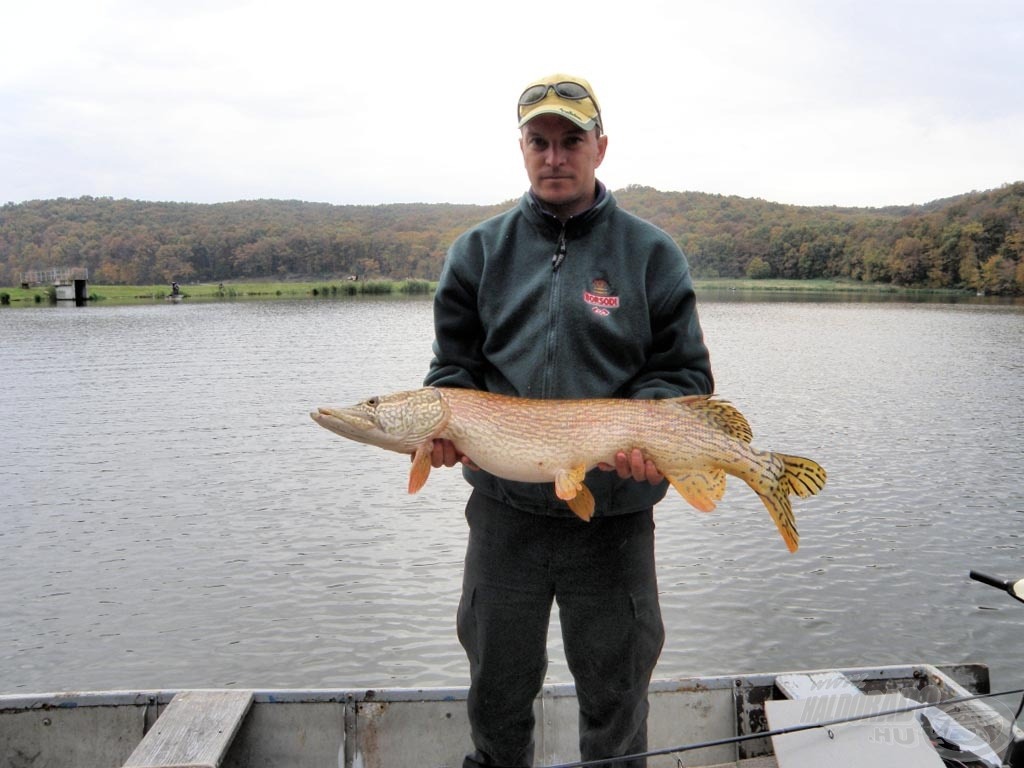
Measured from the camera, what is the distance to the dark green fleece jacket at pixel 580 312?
10.0 ft

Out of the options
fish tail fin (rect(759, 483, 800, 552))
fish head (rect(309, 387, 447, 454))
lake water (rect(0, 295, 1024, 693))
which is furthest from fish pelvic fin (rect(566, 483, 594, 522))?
lake water (rect(0, 295, 1024, 693))

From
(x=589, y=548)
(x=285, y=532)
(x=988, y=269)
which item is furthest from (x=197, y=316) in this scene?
(x=988, y=269)

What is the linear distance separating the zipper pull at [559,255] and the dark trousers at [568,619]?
95 centimetres

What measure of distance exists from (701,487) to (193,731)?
258cm

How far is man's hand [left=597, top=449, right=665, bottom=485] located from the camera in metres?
Result: 3.00

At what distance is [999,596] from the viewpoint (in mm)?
8484

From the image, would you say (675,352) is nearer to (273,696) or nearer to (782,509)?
(782,509)

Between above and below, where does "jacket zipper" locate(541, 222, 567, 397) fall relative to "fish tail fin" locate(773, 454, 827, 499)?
above

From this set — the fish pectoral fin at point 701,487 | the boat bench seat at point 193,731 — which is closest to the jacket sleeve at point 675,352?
the fish pectoral fin at point 701,487

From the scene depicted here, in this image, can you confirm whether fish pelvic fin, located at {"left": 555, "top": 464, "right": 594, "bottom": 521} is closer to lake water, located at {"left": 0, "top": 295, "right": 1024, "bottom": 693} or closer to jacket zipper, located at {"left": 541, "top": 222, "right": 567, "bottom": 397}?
jacket zipper, located at {"left": 541, "top": 222, "right": 567, "bottom": 397}

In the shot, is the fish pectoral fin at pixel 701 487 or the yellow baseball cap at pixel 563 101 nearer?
the yellow baseball cap at pixel 563 101

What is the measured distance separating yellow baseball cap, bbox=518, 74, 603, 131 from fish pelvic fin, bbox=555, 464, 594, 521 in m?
1.25

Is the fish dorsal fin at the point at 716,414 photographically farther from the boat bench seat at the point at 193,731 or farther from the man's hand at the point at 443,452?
the boat bench seat at the point at 193,731

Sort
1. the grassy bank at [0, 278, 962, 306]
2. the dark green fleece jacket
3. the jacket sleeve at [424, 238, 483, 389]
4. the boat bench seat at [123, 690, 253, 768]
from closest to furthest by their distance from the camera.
A: 1. the dark green fleece jacket
2. the jacket sleeve at [424, 238, 483, 389]
3. the boat bench seat at [123, 690, 253, 768]
4. the grassy bank at [0, 278, 962, 306]
